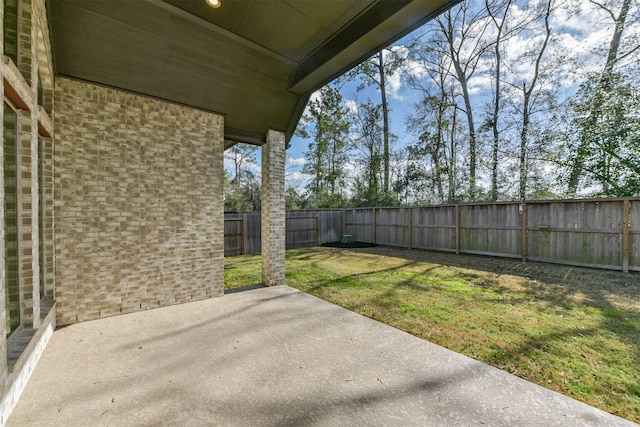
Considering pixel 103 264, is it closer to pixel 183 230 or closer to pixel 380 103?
pixel 183 230

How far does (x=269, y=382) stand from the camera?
2.23 metres

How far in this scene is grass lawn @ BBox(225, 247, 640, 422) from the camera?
2.38 m

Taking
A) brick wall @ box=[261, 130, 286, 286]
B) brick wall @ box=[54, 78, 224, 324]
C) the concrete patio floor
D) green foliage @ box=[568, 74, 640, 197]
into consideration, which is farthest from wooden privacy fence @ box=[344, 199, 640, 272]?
brick wall @ box=[54, 78, 224, 324]

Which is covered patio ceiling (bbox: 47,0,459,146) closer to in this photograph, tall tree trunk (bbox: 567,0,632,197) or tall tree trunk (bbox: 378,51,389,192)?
tall tree trunk (bbox: 567,0,632,197)

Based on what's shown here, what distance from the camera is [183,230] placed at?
13.9 ft

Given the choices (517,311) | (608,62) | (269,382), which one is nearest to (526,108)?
(608,62)

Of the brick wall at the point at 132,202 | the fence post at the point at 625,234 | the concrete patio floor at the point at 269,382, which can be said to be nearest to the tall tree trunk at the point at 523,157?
the fence post at the point at 625,234

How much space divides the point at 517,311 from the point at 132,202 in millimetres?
6202

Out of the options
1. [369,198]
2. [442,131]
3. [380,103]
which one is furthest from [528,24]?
[369,198]

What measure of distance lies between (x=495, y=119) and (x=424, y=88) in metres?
3.98

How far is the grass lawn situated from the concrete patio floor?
0.34m

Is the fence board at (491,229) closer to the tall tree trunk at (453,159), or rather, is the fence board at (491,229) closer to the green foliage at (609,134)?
the green foliage at (609,134)

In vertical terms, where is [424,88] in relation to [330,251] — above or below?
above

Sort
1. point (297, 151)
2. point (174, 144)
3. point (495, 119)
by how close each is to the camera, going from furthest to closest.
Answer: point (297, 151) < point (495, 119) < point (174, 144)
